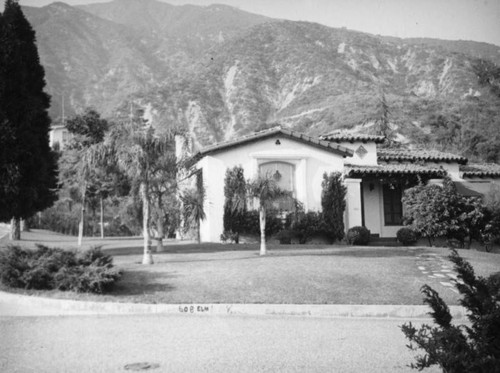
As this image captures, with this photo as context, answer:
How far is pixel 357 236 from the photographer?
23.6 metres

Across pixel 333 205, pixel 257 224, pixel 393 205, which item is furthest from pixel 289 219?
pixel 393 205

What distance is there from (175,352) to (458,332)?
4545 millimetres

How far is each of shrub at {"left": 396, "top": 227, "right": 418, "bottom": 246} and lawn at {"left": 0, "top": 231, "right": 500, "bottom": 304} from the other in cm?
567

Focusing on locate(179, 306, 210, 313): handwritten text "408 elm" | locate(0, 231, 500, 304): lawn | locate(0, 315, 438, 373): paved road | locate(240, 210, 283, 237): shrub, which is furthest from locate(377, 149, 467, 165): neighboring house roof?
locate(179, 306, 210, 313): handwritten text "408 elm"

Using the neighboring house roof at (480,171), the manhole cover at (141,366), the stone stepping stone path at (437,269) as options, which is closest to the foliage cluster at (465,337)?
the manhole cover at (141,366)

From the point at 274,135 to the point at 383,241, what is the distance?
25.8 ft

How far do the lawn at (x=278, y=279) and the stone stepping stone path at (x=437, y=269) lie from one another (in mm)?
150

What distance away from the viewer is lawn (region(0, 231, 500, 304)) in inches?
477

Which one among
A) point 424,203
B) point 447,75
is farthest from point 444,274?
point 447,75

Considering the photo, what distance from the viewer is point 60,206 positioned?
48.2 m

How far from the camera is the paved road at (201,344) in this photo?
691cm

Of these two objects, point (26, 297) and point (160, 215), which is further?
point (160, 215)

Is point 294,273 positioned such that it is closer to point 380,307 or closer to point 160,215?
point 380,307

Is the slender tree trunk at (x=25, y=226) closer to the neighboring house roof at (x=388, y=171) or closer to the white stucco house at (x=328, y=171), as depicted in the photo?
the white stucco house at (x=328, y=171)
